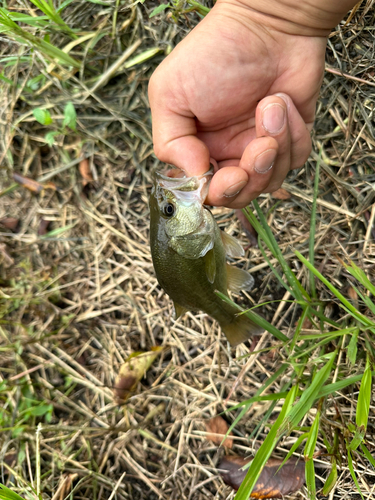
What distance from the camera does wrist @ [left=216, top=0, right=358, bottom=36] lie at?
2.33 m

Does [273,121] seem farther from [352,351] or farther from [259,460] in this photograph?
[259,460]

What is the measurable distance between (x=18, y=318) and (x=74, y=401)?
3.53ft

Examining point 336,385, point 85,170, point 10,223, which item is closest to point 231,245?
point 336,385

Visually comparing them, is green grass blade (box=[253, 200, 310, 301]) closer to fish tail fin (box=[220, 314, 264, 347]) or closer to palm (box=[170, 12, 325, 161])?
fish tail fin (box=[220, 314, 264, 347])

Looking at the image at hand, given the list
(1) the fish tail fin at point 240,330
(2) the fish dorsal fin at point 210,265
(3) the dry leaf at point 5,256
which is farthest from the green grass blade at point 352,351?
(3) the dry leaf at point 5,256

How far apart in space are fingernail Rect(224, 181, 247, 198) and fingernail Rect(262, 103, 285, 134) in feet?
1.18

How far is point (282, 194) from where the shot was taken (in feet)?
11.0

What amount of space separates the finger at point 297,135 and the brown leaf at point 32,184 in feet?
8.77

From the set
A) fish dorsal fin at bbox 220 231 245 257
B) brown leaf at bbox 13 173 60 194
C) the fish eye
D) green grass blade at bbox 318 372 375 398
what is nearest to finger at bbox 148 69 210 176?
the fish eye

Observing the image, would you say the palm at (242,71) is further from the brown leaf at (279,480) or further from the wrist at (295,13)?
the brown leaf at (279,480)

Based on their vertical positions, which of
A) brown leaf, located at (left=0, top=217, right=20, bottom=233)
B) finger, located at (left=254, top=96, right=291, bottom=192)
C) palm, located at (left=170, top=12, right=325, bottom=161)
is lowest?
brown leaf, located at (left=0, top=217, right=20, bottom=233)

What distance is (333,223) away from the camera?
3201 millimetres

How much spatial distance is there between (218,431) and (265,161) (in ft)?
7.90

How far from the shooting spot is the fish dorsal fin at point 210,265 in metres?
2.69
